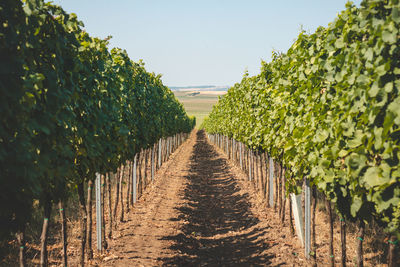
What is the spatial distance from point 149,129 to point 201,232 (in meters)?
4.58

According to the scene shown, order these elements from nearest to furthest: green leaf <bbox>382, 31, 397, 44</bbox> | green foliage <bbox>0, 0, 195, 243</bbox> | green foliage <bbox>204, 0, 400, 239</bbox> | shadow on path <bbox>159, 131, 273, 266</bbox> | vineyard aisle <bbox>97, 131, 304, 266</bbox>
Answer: green foliage <bbox>0, 0, 195, 243</bbox>, green leaf <bbox>382, 31, 397, 44</bbox>, green foliage <bbox>204, 0, 400, 239</bbox>, vineyard aisle <bbox>97, 131, 304, 266</bbox>, shadow on path <bbox>159, 131, 273, 266</bbox>

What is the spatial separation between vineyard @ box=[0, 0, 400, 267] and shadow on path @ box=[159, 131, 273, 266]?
0.06m

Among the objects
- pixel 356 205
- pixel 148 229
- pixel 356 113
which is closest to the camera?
pixel 356 205

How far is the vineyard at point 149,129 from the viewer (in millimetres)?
3137

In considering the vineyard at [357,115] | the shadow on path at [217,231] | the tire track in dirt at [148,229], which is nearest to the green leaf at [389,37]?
the vineyard at [357,115]

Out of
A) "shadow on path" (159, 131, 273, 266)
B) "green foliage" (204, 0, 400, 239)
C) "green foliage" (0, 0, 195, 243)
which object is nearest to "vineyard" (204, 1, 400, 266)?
"green foliage" (204, 0, 400, 239)

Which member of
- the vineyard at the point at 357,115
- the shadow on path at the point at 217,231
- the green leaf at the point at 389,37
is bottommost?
the shadow on path at the point at 217,231

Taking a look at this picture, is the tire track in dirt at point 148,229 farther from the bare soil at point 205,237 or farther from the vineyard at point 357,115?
the vineyard at point 357,115

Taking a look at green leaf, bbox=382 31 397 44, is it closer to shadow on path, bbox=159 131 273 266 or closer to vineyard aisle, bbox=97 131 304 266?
vineyard aisle, bbox=97 131 304 266

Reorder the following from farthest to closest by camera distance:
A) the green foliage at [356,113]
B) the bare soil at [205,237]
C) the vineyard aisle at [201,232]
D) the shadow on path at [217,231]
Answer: the shadow on path at [217,231], the vineyard aisle at [201,232], the bare soil at [205,237], the green foliage at [356,113]

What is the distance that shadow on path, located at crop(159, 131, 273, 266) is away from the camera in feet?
23.7

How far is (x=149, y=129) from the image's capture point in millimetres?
12281

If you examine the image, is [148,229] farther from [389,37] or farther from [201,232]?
[389,37]

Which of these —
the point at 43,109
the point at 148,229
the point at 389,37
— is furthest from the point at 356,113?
the point at 148,229
